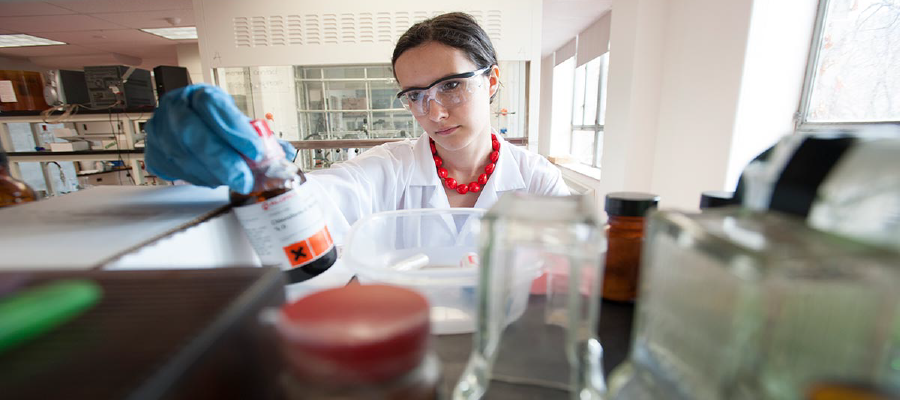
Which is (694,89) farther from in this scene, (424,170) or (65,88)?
(65,88)

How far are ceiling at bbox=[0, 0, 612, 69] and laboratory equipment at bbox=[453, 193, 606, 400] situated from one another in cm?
315

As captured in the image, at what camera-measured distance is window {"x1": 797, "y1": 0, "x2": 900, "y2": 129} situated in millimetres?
1303

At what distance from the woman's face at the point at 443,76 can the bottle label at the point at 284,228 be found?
618 mm

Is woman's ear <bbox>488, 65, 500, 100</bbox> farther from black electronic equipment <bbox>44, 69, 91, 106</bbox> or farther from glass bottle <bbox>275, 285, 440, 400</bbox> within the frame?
black electronic equipment <bbox>44, 69, 91, 106</bbox>

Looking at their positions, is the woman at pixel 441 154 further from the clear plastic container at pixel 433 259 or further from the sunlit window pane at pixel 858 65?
the sunlit window pane at pixel 858 65

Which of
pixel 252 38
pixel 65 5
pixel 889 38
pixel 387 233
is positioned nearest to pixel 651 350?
pixel 387 233

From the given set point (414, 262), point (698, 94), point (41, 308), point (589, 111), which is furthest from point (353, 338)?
point (589, 111)

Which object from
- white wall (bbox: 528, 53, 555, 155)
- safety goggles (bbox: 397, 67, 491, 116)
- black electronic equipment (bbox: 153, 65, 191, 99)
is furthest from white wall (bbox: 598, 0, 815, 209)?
white wall (bbox: 528, 53, 555, 155)

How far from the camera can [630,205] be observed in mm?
Result: 359

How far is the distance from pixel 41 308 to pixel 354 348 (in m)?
0.14

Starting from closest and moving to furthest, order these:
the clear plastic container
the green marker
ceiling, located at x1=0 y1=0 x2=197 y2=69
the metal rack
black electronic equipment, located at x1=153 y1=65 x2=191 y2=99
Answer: the green marker
the clear plastic container
the metal rack
black electronic equipment, located at x1=153 y1=65 x2=191 y2=99
ceiling, located at x1=0 y1=0 x2=197 y2=69

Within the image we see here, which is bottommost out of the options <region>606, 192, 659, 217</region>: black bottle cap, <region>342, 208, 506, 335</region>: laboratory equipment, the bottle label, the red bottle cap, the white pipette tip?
the white pipette tip

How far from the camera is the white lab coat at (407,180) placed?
933 mm

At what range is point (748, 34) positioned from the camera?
1463mm
